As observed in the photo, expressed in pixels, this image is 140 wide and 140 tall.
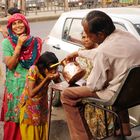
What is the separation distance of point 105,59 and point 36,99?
1.31 m

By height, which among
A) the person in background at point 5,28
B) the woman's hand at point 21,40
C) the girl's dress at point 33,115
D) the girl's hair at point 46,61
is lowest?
the girl's dress at point 33,115

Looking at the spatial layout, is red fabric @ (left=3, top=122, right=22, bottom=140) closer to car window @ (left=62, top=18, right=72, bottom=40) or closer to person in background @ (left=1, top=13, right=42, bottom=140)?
person in background @ (left=1, top=13, right=42, bottom=140)

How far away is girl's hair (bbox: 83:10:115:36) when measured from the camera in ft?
11.1

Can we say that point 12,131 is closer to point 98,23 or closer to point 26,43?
point 26,43

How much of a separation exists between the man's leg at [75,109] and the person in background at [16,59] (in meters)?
1.04

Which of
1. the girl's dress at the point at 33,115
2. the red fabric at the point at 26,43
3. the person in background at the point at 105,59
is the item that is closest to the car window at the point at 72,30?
the red fabric at the point at 26,43

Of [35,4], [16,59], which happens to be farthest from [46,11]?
[16,59]

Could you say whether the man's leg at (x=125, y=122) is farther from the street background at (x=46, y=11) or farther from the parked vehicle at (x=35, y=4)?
the parked vehicle at (x=35, y=4)

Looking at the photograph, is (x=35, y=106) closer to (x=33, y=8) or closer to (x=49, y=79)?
(x=49, y=79)

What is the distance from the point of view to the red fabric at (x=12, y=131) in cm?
474

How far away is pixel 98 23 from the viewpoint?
3.37 m

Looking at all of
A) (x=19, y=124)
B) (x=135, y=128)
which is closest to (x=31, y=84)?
(x=19, y=124)

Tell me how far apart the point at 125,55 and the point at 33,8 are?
26105mm

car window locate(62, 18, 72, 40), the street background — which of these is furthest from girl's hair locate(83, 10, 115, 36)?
the street background
